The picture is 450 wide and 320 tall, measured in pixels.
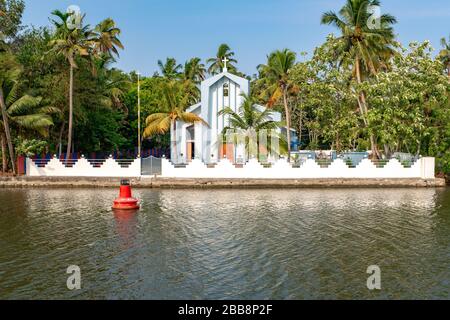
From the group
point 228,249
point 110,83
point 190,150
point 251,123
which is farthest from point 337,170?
point 110,83

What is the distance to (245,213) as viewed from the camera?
21312 millimetres

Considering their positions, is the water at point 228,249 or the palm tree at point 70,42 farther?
the palm tree at point 70,42

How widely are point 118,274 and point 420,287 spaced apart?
261 inches

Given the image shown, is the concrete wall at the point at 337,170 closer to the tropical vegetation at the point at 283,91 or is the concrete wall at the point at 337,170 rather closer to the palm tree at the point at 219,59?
the tropical vegetation at the point at 283,91

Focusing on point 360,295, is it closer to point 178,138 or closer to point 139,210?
point 139,210

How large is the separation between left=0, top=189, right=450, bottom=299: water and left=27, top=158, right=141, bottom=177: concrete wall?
1059 cm

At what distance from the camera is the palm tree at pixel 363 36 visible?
1492 inches

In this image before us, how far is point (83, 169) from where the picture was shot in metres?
36.1

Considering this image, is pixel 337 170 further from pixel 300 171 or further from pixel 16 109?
pixel 16 109

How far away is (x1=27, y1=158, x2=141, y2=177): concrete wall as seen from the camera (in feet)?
117

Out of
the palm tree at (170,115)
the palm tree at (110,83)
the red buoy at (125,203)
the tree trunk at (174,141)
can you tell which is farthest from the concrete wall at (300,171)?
the palm tree at (110,83)

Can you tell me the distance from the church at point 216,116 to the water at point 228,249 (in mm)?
17130

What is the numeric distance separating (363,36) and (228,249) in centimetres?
2838
